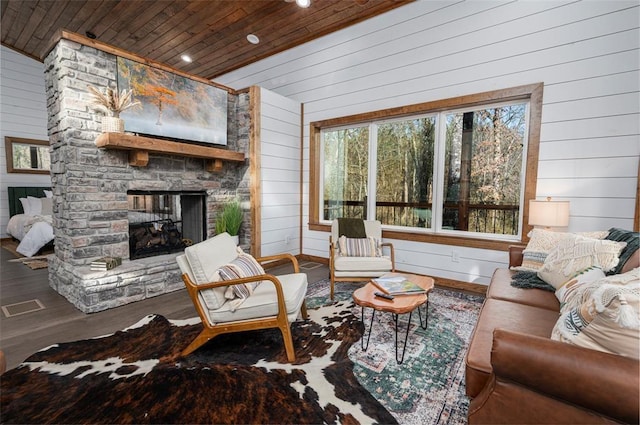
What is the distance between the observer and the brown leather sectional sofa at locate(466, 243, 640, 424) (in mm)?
958

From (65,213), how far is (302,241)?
3225mm

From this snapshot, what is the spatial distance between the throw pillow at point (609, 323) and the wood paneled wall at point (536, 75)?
2261mm

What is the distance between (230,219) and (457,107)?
3.38m

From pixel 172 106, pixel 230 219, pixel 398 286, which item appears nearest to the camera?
pixel 398 286

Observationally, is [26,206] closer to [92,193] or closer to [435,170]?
[92,193]

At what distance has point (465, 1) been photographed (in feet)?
11.3

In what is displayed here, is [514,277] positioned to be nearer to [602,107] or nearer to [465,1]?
[602,107]

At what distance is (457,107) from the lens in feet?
11.9

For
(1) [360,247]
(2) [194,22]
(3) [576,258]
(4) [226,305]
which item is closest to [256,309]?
(4) [226,305]

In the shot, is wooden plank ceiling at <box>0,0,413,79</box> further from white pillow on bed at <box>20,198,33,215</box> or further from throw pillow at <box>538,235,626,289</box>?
throw pillow at <box>538,235,626,289</box>

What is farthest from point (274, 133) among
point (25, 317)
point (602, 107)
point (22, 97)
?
point (22, 97)

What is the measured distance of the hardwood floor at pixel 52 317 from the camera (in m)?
2.31

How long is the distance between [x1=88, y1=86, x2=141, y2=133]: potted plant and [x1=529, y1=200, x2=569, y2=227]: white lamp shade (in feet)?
14.3

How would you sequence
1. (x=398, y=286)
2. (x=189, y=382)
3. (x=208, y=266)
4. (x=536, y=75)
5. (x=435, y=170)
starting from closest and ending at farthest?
(x=189, y=382) < (x=208, y=266) < (x=398, y=286) < (x=536, y=75) < (x=435, y=170)
